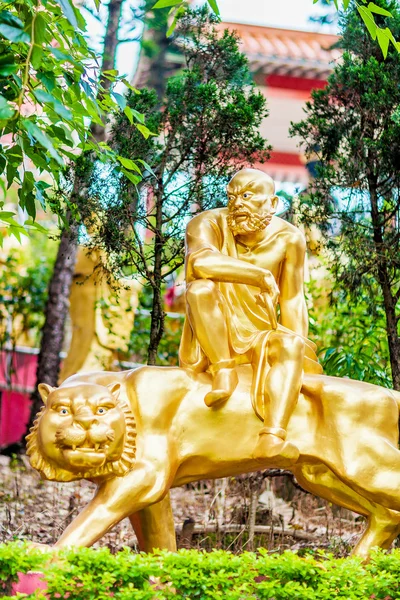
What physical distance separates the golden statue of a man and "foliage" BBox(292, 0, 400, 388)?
5.06 ft

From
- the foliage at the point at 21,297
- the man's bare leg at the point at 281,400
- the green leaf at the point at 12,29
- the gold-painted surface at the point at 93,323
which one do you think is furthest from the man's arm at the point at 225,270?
the foliage at the point at 21,297

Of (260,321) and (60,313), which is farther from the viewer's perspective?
(60,313)

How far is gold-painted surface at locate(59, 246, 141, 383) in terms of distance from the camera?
1013 centimetres

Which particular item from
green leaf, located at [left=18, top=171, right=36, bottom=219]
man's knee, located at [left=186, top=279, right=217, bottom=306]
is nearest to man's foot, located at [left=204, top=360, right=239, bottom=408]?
man's knee, located at [left=186, top=279, right=217, bottom=306]

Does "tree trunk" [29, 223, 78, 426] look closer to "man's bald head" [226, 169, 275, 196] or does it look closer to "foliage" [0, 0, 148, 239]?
"foliage" [0, 0, 148, 239]

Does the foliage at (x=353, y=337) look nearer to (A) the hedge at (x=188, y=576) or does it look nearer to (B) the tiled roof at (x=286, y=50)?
(A) the hedge at (x=188, y=576)

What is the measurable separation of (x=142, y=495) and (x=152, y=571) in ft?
2.21

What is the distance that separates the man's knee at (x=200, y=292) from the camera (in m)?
4.52

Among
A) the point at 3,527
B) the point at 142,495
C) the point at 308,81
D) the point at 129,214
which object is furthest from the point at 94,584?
the point at 308,81

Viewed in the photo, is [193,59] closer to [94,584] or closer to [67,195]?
[67,195]

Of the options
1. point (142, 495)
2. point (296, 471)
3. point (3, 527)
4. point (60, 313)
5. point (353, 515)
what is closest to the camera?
point (142, 495)

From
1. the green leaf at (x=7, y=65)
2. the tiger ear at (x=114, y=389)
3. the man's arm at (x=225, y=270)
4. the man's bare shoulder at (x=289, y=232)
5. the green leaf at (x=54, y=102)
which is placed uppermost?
the green leaf at (x=7, y=65)

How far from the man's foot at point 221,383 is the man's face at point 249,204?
774 mm

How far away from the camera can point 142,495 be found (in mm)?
4258
